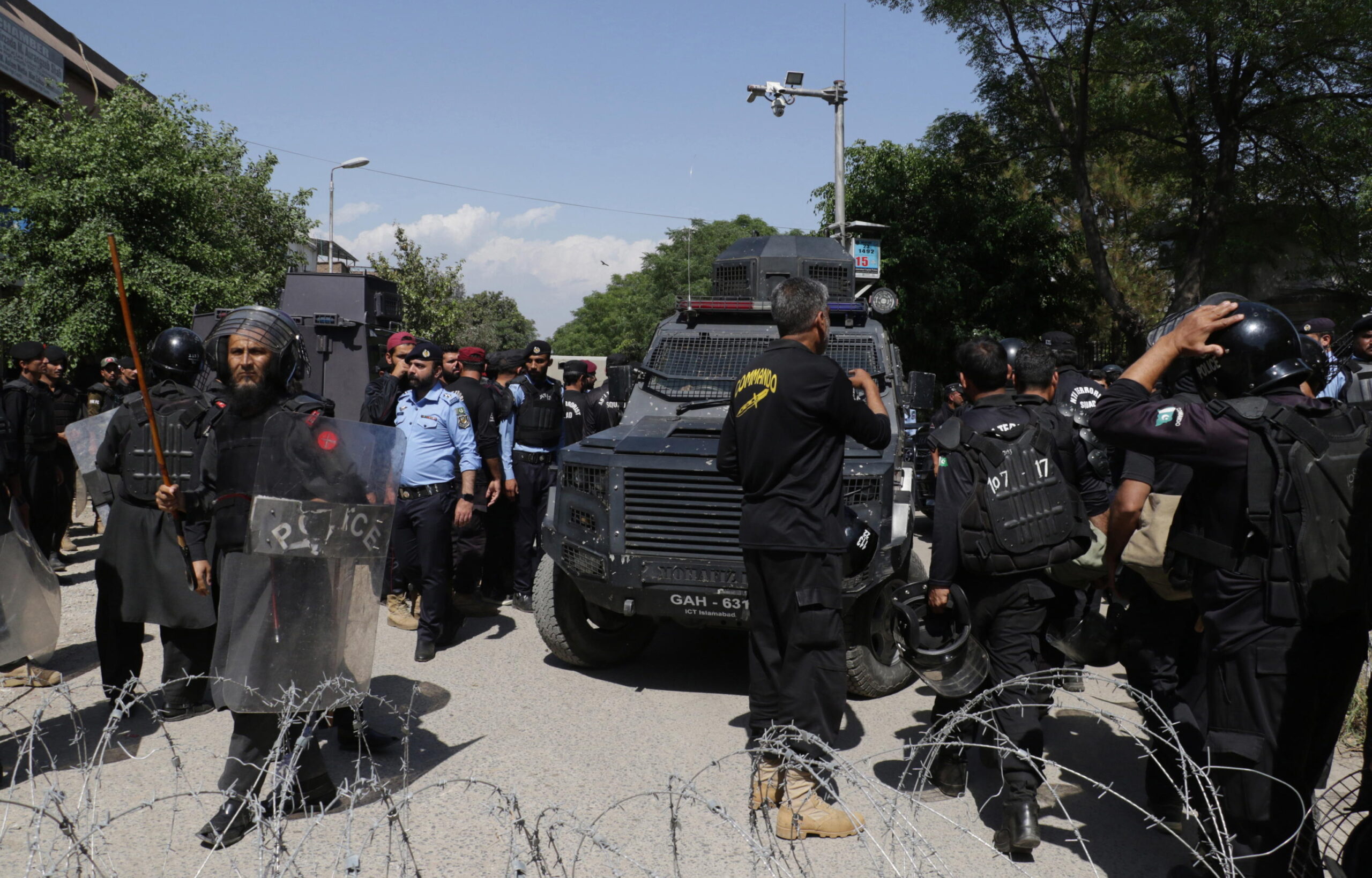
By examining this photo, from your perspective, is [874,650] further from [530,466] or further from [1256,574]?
[530,466]

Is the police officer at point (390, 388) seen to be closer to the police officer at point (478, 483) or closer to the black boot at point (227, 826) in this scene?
the police officer at point (478, 483)

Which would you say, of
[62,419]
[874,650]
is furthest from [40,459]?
[874,650]

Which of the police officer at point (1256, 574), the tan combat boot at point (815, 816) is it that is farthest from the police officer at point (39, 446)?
the police officer at point (1256, 574)

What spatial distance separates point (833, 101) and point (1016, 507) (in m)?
17.9

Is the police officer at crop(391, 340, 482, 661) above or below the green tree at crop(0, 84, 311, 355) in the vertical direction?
below

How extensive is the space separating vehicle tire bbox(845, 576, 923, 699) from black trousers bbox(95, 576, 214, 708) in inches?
129

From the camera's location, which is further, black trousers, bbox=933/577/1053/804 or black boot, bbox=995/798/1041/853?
black trousers, bbox=933/577/1053/804

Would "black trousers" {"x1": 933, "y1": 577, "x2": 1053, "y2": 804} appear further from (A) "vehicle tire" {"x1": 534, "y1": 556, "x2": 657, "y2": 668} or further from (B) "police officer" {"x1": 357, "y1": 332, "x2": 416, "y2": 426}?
(B) "police officer" {"x1": 357, "y1": 332, "x2": 416, "y2": 426}

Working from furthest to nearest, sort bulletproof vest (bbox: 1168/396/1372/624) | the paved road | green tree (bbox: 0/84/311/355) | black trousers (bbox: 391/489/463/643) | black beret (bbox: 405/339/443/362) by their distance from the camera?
green tree (bbox: 0/84/311/355), black beret (bbox: 405/339/443/362), black trousers (bbox: 391/489/463/643), the paved road, bulletproof vest (bbox: 1168/396/1372/624)

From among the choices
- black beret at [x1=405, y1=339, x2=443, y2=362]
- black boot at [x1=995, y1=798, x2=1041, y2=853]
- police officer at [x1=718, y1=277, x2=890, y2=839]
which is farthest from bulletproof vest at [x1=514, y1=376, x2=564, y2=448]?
black boot at [x1=995, y1=798, x2=1041, y2=853]

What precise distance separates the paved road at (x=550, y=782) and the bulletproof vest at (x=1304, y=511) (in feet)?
2.28

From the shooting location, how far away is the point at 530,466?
823 cm

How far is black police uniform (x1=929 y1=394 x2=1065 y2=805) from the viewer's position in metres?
4.10

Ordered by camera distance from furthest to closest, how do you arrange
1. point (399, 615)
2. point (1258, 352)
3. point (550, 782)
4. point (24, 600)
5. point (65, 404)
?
1. point (65, 404)
2. point (399, 615)
3. point (550, 782)
4. point (24, 600)
5. point (1258, 352)
